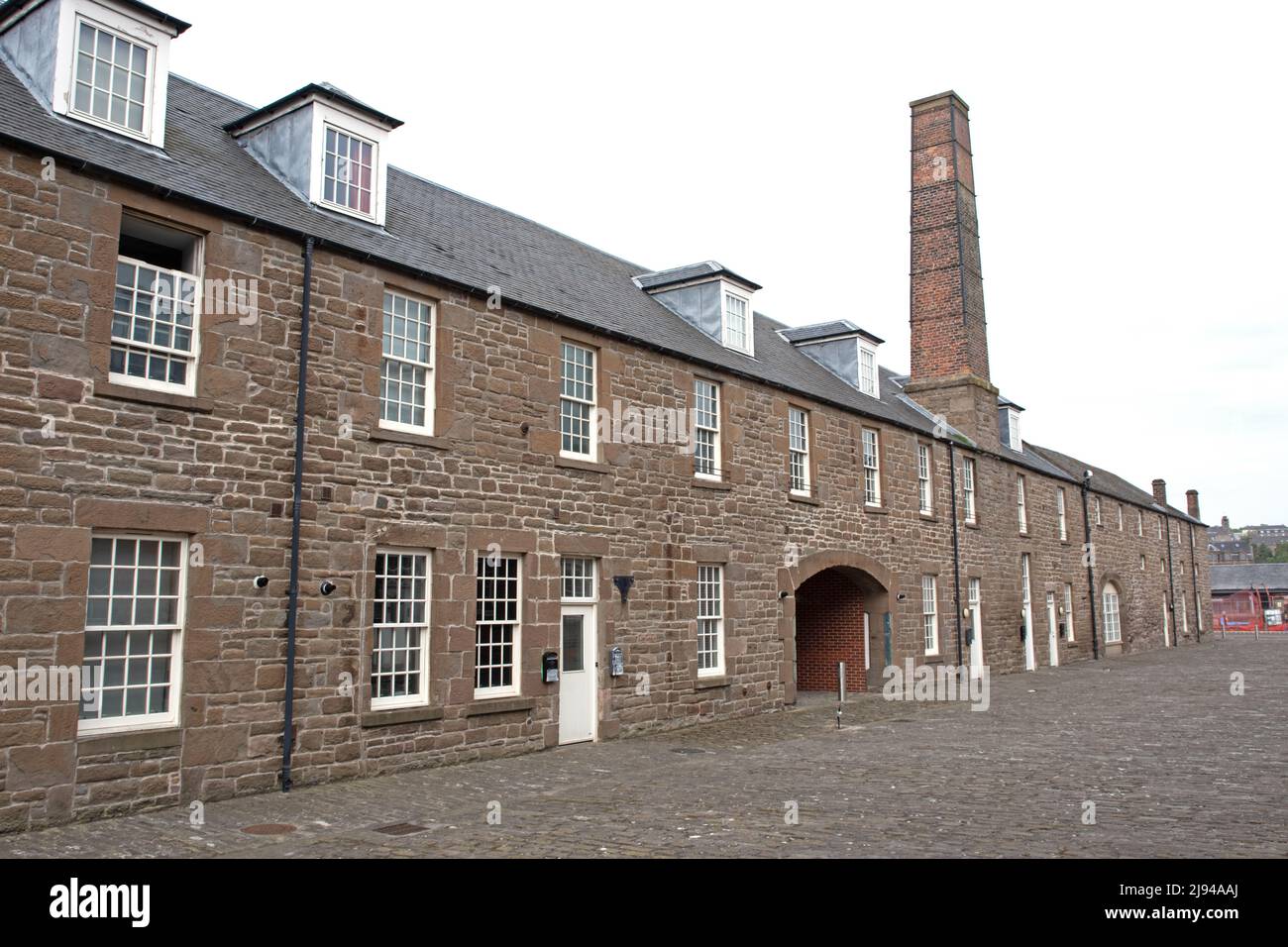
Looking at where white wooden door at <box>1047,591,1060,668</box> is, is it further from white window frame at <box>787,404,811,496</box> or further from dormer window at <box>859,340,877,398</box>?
white window frame at <box>787,404,811,496</box>

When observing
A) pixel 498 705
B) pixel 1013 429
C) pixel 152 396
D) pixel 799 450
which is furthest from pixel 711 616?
pixel 1013 429

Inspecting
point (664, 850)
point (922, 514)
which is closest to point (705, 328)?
point (922, 514)

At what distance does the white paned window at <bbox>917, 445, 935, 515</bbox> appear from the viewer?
24.7 meters

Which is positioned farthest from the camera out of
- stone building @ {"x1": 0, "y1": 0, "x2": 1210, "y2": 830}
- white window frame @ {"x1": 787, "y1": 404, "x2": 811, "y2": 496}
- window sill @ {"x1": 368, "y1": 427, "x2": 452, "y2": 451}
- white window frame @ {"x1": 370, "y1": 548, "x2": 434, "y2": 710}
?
white window frame @ {"x1": 787, "y1": 404, "x2": 811, "y2": 496}

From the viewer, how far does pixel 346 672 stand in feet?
36.5

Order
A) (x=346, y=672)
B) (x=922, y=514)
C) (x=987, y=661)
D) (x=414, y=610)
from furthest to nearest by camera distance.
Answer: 1. (x=987, y=661)
2. (x=922, y=514)
3. (x=414, y=610)
4. (x=346, y=672)

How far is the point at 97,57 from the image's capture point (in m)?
10.4

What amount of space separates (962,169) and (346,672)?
2544cm

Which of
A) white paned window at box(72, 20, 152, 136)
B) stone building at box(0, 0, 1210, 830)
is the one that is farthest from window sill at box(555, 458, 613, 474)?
white paned window at box(72, 20, 152, 136)

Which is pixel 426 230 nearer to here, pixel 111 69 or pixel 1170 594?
pixel 111 69

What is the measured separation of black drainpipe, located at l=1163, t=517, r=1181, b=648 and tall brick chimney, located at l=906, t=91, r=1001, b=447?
2187 centimetres

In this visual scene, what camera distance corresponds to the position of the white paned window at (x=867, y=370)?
81.0 feet

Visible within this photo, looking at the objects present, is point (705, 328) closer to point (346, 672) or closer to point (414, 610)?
point (414, 610)

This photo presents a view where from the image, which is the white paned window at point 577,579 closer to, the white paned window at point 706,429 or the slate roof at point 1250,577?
the white paned window at point 706,429
